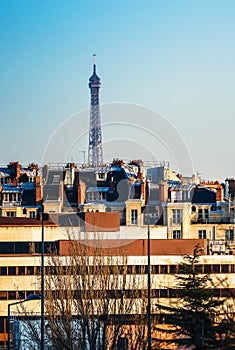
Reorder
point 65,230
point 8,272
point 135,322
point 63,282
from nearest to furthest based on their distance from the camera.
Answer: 1. point 135,322
2. point 63,282
3. point 8,272
4. point 65,230

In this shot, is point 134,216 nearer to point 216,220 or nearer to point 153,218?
point 153,218

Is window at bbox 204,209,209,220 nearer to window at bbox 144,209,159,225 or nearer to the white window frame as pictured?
window at bbox 144,209,159,225

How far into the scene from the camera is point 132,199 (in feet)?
344

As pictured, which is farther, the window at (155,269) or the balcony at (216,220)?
the balcony at (216,220)

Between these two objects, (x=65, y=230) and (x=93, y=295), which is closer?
(x=93, y=295)

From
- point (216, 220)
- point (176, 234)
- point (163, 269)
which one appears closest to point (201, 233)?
point (176, 234)

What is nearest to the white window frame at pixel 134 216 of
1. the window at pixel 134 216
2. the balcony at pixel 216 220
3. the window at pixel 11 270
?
the window at pixel 134 216

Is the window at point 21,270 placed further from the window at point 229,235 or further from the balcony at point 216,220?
the balcony at point 216,220

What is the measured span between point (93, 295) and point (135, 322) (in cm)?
325

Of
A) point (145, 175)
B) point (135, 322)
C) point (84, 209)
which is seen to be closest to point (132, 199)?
point (84, 209)

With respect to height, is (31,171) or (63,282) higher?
(31,171)

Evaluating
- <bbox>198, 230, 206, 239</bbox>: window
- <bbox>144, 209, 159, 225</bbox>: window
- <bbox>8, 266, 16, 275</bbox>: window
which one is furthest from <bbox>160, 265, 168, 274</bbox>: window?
<bbox>198, 230, 206, 239</bbox>: window

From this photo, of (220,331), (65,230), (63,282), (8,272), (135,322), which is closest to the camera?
(220,331)

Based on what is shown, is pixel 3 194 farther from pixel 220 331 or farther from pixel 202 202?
pixel 220 331
